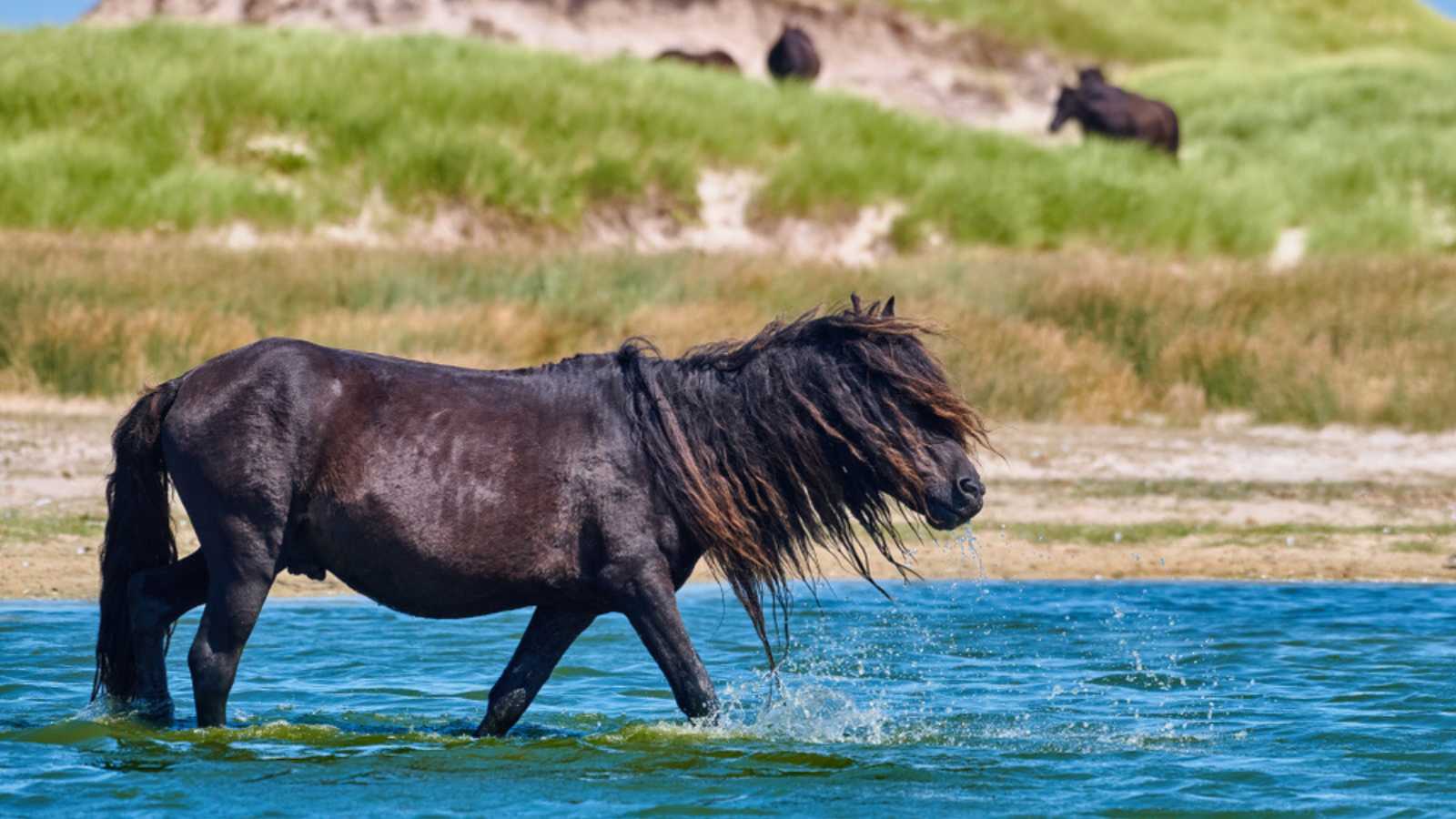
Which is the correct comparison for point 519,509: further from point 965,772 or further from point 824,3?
point 824,3

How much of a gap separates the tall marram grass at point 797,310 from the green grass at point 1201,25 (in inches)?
1393

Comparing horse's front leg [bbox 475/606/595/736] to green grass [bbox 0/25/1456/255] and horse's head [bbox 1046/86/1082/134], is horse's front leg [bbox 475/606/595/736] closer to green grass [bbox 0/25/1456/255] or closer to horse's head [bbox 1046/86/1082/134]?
green grass [bbox 0/25/1456/255]

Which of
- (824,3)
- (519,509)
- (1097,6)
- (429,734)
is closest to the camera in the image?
(519,509)

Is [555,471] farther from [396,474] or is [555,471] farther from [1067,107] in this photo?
[1067,107]

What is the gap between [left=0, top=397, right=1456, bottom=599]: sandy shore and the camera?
34.8 ft

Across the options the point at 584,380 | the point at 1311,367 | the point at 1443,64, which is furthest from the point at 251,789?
the point at 1443,64

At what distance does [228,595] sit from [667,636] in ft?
4.47

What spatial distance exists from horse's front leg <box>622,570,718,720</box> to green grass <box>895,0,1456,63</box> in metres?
46.9

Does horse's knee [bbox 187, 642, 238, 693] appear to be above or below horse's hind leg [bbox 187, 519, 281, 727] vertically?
below

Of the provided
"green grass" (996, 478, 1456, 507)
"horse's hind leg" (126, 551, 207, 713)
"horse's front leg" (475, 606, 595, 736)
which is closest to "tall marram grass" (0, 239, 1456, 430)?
"green grass" (996, 478, 1456, 507)

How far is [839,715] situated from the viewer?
6.84m

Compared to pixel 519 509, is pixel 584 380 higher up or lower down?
higher up

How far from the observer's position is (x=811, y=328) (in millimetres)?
6195

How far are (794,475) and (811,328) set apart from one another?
18.7 inches
